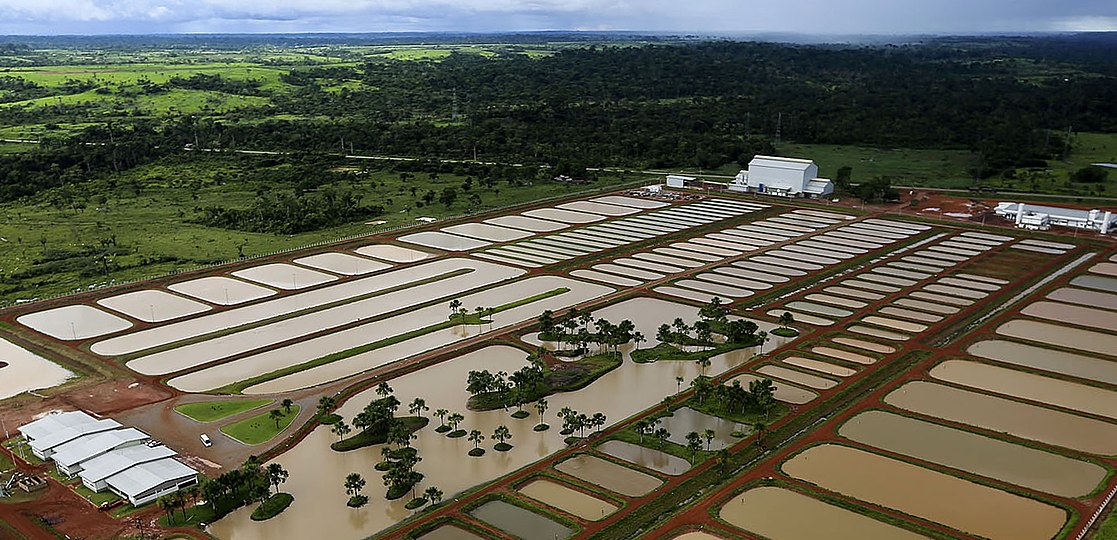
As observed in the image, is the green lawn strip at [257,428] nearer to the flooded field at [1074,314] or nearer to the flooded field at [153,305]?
the flooded field at [153,305]

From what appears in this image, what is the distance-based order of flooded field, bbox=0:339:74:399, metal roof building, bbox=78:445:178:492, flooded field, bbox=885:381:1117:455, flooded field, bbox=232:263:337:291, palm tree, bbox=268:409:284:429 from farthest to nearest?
flooded field, bbox=232:263:337:291 < flooded field, bbox=0:339:74:399 < palm tree, bbox=268:409:284:429 < flooded field, bbox=885:381:1117:455 < metal roof building, bbox=78:445:178:492

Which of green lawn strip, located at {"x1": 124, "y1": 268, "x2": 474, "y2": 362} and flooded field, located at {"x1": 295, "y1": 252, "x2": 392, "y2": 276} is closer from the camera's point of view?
green lawn strip, located at {"x1": 124, "y1": 268, "x2": 474, "y2": 362}

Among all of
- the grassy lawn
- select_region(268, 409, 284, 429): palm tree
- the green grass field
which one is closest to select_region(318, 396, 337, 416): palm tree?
select_region(268, 409, 284, 429): palm tree

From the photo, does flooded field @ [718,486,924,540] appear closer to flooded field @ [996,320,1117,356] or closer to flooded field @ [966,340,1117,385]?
flooded field @ [966,340,1117,385]

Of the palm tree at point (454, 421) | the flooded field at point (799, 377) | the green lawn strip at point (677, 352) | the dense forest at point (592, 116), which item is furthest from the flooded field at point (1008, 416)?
the dense forest at point (592, 116)

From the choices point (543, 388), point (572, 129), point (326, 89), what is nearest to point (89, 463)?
point (543, 388)

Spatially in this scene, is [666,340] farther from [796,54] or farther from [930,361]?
[796,54]

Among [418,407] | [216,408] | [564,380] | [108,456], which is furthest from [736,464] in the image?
[108,456]
